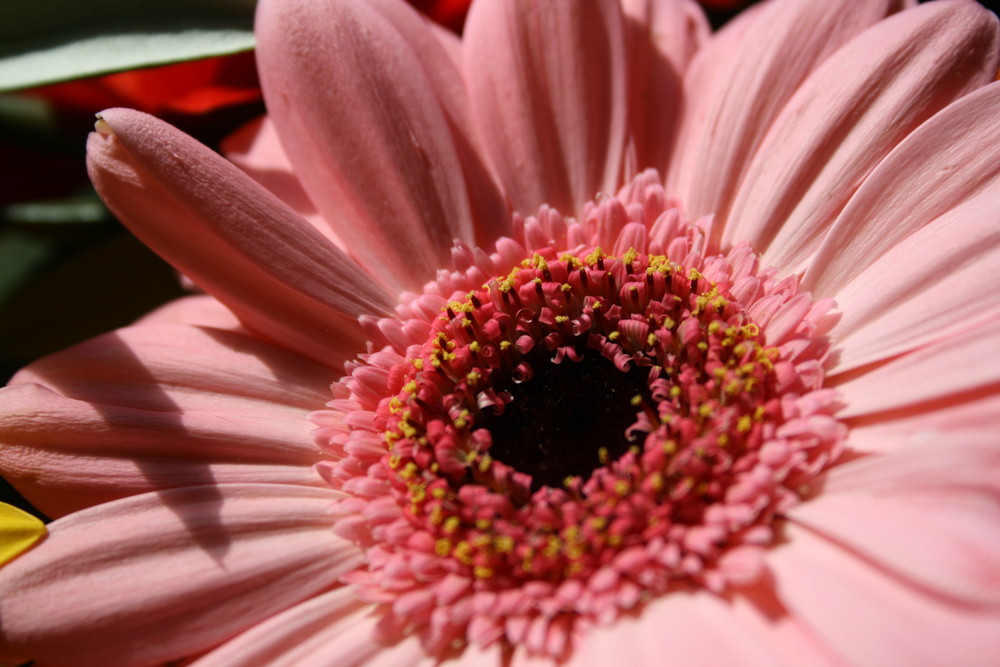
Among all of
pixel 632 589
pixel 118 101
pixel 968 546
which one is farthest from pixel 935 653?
pixel 118 101

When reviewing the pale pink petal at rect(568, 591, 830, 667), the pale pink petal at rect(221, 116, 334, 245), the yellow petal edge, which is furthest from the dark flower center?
the yellow petal edge

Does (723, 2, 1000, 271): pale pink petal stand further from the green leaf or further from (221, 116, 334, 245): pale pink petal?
the green leaf

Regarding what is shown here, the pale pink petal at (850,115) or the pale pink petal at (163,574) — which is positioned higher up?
the pale pink petal at (850,115)

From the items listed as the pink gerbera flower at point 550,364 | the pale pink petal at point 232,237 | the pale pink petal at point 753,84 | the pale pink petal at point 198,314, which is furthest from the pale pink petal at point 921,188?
the pale pink petal at point 198,314

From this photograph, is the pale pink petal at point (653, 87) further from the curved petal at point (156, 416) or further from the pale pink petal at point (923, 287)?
the curved petal at point (156, 416)

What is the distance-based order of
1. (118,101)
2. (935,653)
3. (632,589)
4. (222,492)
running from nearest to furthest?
(935,653) < (632,589) < (222,492) < (118,101)

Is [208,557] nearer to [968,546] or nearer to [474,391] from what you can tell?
[474,391]

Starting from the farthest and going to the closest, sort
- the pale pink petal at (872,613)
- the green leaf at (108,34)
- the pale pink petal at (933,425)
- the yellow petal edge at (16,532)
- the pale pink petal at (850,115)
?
the green leaf at (108,34)
the pale pink petal at (850,115)
the yellow petal edge at (16,532)
the pale pink petal at (933,425)
the pale pink petal at (872,613)
